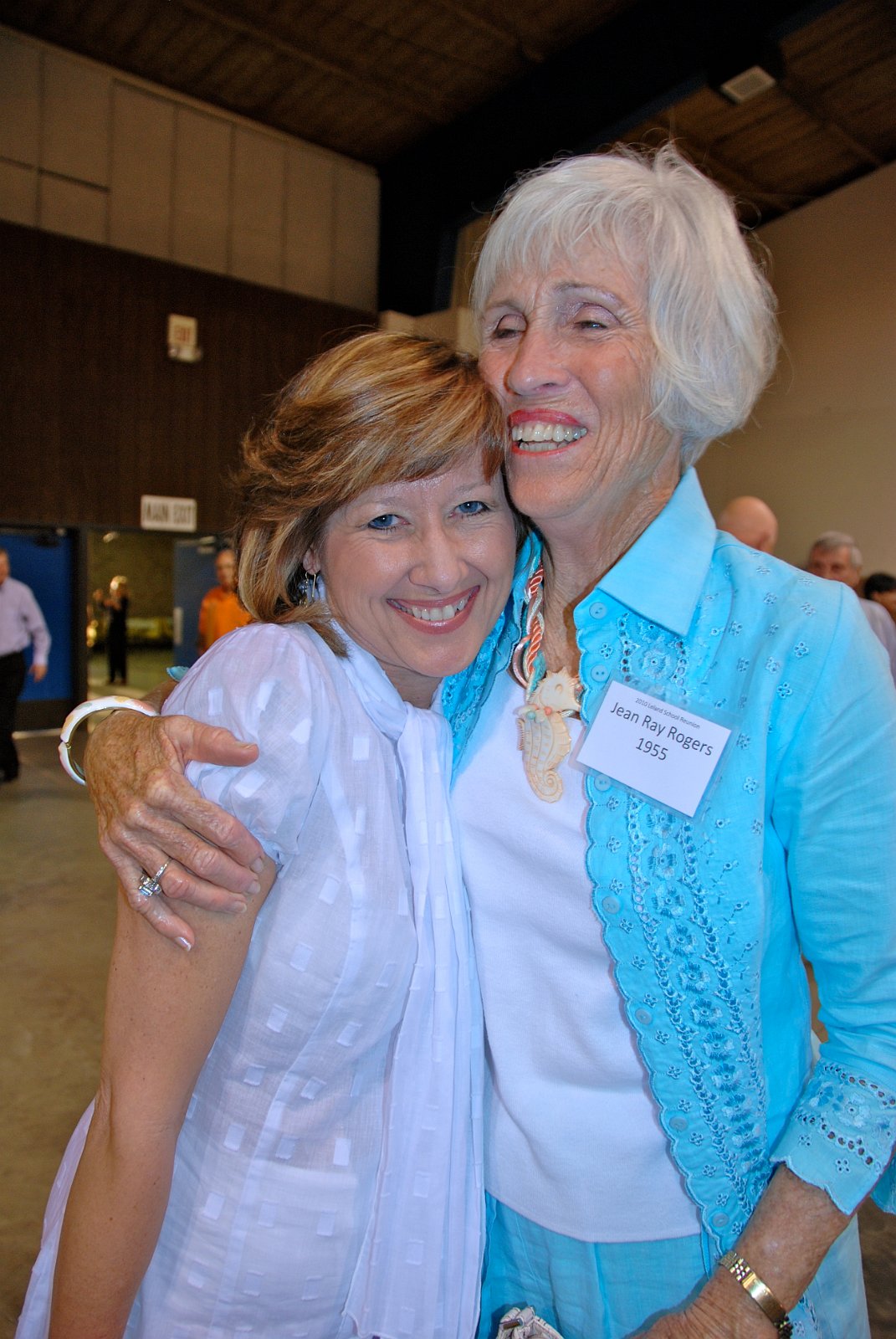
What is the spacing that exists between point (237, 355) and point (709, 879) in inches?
405

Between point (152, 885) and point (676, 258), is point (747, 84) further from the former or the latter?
point (152, 885)

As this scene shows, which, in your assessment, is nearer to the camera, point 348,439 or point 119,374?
point 348,439

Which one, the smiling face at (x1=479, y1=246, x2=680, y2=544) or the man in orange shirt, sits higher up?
the smiling face at (x1=479, y1=246, x2=680, y2=544)

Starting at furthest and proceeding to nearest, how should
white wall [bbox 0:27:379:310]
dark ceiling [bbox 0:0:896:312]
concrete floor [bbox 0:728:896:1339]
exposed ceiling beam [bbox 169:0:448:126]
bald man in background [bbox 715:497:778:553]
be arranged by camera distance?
white wall [bbox 0:27:379:310] → exposed ceiling beam [bbox 169:0:448:126] → dark ceiling [bbox 0:0:896:312] → bald man in background [bbox 715:497:778:553] → concrete floor [bbox 0:728:896:1339]

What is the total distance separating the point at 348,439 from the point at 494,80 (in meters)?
9.11

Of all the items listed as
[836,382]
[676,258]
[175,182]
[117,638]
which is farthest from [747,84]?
[117,638]

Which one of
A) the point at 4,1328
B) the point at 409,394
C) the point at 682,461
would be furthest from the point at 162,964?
the point at 4,1328

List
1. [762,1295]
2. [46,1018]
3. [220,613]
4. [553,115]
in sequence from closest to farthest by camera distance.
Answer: [762,1295], [46,1018], [220,613], [553,115]

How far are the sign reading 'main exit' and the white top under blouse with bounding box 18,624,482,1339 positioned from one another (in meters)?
9.16

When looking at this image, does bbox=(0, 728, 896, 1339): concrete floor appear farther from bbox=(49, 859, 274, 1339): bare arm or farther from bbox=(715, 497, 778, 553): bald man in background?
bbox=(715, 497, 778, 553): bald man in background

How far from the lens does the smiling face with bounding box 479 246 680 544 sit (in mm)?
1212

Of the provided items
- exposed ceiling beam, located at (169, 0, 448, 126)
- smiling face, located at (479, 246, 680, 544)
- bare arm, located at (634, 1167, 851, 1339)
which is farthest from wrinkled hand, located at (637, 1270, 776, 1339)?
exposed ceiling beam, located at (169, 0, 448, 126)

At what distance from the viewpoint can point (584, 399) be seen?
123 cm

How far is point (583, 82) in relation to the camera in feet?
25.8
